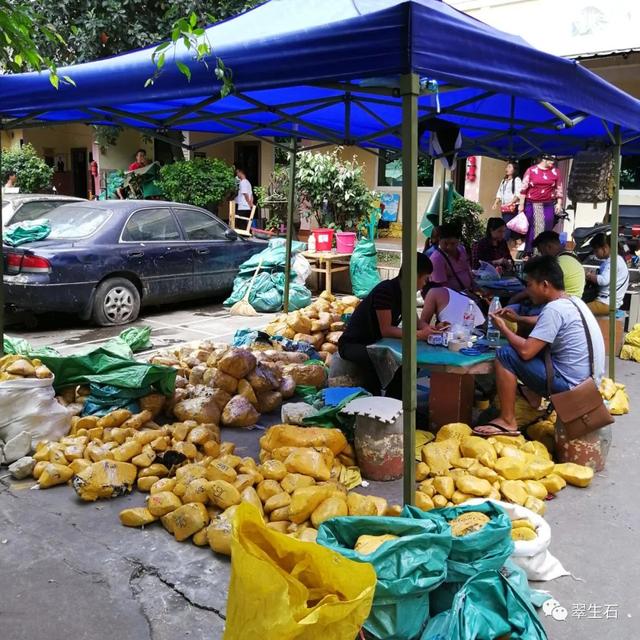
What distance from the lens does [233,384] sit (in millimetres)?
5305

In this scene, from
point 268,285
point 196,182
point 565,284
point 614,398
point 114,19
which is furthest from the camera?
point 196,182

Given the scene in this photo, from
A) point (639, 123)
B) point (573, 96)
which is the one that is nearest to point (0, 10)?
point (573, 96)

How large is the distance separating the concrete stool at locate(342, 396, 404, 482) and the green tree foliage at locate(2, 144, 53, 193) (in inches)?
642

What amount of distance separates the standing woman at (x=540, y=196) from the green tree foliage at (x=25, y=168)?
43.5 feet

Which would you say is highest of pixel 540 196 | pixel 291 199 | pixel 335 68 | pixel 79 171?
pixel 79 171

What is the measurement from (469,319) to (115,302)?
5.32 m

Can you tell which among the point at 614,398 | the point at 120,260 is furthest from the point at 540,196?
the point at 120,260

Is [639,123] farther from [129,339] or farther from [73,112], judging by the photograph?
[129,339]

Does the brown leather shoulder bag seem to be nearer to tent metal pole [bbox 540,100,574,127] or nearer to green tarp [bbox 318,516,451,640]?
tent metal pole [bbox 540,100,574,127]

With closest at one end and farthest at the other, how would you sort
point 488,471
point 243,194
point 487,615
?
1. point 487,615
2. point 488,471
3. point 243,194

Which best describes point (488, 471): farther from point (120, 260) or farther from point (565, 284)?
Answer: point (120, 260)

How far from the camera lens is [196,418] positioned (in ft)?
16.1

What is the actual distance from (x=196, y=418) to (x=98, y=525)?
134 cm

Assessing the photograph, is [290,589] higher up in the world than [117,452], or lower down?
higher up
